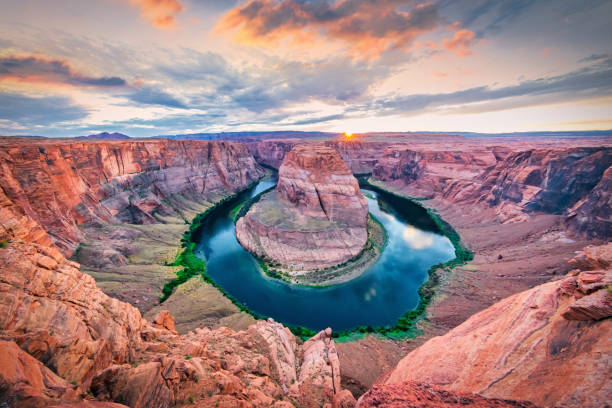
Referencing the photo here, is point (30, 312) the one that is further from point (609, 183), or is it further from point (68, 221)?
point (609, 183)

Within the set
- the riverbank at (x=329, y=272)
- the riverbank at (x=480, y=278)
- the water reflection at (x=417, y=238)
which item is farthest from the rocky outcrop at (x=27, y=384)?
the water reflection at (x=417, y=238)

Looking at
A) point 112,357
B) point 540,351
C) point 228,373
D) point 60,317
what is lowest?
point 228,373

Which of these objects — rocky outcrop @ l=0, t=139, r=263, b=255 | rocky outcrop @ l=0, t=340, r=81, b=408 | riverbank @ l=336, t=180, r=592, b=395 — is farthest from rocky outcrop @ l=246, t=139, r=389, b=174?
rocky outcrop @ l=0, t=340, r=81, b=408

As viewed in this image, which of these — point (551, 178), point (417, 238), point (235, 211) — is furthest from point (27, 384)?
point (551, 178)

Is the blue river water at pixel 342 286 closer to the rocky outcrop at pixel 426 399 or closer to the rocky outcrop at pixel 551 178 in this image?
the rocky outcrop at pixel 426 399

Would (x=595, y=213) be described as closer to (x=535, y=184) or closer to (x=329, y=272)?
(x=535, y=184)

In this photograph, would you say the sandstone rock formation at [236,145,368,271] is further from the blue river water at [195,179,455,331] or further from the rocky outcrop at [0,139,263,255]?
the rocky outcrop at [0,139,263,255]

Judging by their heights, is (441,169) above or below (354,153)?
below
